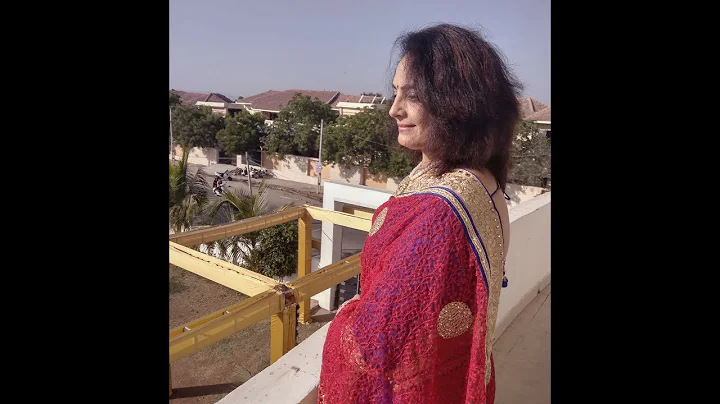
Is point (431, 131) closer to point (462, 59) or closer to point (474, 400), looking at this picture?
point (462, 59)

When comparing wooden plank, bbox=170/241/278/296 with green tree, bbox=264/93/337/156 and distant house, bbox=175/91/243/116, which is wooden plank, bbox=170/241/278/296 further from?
distant house, bbox=175/91/243/116

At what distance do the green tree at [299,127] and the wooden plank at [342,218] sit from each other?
14.3m

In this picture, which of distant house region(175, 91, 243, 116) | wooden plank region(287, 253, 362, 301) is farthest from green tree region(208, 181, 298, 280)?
distant house region(175, 91, 243, 116)

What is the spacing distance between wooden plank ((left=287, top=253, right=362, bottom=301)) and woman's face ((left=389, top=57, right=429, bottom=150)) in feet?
6.04

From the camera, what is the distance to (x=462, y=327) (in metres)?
0.88

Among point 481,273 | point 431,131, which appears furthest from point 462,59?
point 481,273

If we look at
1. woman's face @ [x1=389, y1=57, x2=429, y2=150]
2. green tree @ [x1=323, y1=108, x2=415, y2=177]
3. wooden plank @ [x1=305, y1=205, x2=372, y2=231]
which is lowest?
wooden plank @ [x1=305, y1=205, x2=372, y2=231]

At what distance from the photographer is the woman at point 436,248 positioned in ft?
2.72

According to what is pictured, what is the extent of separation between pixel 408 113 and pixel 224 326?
1518mm

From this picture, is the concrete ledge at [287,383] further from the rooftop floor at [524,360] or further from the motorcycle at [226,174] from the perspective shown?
the motorcycle at [226,174]

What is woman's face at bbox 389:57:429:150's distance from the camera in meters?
0.95
